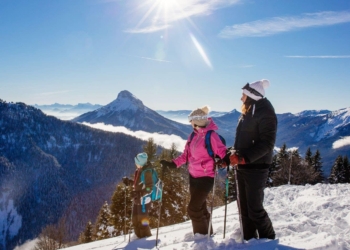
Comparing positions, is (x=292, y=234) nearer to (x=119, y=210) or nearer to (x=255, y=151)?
(x=255, y=151)

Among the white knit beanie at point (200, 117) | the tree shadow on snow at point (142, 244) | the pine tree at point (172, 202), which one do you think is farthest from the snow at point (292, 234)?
the pine tree at point (172, 202)

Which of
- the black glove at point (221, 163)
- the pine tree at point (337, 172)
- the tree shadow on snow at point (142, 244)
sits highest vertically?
the black glove at point (221, 163)

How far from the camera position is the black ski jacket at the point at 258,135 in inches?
183

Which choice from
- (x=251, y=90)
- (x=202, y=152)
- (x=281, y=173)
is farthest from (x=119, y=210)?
(x=281, y=173)

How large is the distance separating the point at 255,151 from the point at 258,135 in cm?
48

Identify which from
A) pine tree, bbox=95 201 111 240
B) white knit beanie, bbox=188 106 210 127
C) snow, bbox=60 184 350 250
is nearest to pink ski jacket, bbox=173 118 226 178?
white knit beanie, bbox=188 106 210 127

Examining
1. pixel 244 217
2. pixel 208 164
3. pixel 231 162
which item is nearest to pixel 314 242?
pixel 244 217

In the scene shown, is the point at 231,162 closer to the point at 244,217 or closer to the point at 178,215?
the point at 244,217

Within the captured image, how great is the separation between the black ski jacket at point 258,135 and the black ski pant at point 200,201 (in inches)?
36.7

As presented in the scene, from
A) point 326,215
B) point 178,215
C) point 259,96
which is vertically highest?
point 259,96

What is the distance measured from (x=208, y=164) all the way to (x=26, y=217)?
18526 centimetres

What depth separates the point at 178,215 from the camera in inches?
951

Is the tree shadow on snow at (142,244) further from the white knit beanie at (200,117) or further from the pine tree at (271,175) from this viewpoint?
the pine tree at (271,175)

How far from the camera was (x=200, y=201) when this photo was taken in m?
5.81
